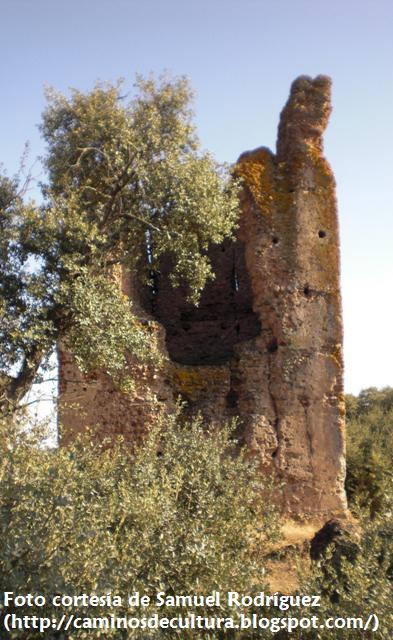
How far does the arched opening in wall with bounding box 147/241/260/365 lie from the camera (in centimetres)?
1518

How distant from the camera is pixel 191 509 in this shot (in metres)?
7.43

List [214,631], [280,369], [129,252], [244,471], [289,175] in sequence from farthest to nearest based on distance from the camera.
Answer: [289,175] → [280,369] → [129,252] → [244,471] → [214,631]

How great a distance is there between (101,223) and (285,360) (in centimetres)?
425

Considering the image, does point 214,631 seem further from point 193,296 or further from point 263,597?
point 193,296

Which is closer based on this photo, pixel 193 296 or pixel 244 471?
pixel 244 471

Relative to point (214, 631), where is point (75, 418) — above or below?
above

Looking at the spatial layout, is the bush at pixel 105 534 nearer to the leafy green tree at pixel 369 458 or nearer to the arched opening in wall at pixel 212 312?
Result: the leafy green tree at pixel 369 458

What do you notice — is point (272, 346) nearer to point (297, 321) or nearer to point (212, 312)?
point (297, 321)

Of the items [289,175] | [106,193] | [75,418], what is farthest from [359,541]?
[289,175]

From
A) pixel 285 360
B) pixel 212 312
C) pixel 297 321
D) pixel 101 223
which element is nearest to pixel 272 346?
pixel 285 360

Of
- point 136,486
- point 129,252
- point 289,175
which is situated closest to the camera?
point 136,486

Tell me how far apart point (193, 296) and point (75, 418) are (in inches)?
114

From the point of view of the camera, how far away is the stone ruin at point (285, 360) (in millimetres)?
12438

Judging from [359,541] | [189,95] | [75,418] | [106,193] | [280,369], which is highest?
[189,95]
